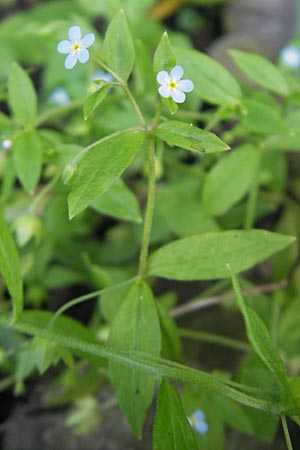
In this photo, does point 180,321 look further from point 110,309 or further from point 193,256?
point 193,256

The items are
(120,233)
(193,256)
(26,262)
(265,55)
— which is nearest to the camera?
(193,256)

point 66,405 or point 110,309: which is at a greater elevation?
point 110,309

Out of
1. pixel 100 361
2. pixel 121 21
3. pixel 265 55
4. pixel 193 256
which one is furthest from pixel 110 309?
pixel 265 55

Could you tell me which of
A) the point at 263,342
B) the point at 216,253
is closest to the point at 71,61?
the point at 216,253

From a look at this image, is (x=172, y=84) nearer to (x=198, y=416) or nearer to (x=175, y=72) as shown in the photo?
(x=175, y=72)

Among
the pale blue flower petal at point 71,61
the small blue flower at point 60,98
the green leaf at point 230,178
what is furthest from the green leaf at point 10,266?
the small blue flower at point 60,98

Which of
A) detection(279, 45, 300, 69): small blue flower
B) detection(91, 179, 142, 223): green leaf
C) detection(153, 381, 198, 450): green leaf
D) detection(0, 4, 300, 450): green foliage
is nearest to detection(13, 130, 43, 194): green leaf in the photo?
detection(0, 4, 300, 450): green foliage
